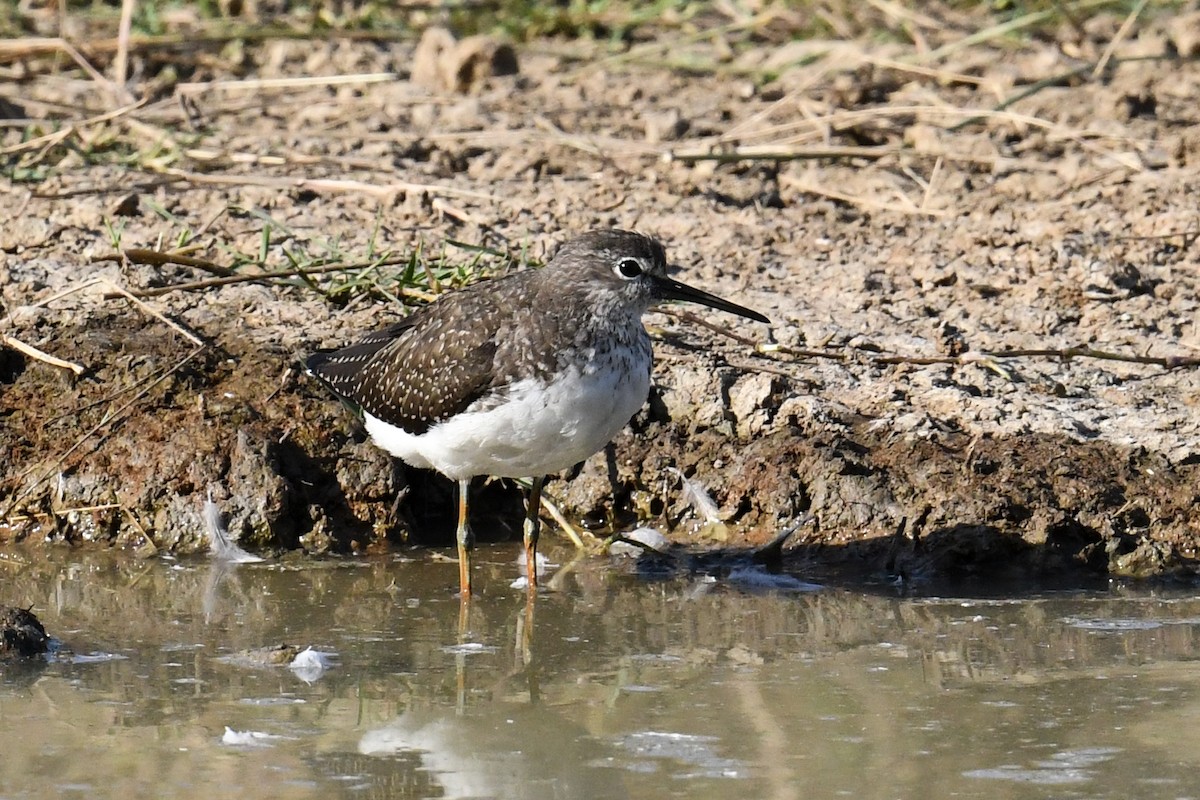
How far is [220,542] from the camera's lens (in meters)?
7.13

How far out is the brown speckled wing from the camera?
6465 millimetres

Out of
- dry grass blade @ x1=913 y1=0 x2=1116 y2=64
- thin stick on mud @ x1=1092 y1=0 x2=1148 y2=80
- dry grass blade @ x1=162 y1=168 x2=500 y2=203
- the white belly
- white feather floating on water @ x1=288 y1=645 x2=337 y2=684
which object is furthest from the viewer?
dry grass blade @ x1=913 y1=0 x2=1116 y2=64

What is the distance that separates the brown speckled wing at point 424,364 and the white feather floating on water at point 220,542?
737mm

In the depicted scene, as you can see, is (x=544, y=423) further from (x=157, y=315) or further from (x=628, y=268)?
(x=157, y=315)

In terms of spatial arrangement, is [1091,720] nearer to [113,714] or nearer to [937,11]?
[113,714]

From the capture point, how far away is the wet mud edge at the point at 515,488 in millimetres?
6863

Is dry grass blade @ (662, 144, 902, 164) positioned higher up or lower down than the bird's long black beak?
higher up

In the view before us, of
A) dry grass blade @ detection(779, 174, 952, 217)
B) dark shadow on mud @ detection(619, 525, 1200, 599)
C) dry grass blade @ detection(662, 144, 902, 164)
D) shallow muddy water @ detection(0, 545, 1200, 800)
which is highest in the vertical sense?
dry grass blade @ detection(662, 144, 902, 164)

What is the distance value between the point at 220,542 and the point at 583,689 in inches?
86.8

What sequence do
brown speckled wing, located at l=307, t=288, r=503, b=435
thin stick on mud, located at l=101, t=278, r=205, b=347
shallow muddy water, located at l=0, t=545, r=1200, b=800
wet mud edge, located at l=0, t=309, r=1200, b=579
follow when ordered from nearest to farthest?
shallow muddy water, located at l=0, t=545, r=1200, b=800 < brown speckled wing, located at l=307, t=288, r=503, b=435 < wet mud edge, located at l=0, t=309, r=1200, b=579 < thin stick on mud, located at l=101, t=278, r=205, b=347

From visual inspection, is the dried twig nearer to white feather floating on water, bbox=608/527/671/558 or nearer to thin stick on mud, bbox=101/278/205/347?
thin stick on mud, bbox=101/278/205/347

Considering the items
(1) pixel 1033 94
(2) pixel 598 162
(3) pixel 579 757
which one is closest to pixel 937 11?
(1) pixel 1033 94

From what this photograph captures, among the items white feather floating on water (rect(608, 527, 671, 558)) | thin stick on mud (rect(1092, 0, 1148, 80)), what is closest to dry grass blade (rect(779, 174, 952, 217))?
thin stick on mud (rect(1092, 0, 1148, 80))

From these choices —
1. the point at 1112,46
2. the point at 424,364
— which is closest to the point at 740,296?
the point at 424,364
